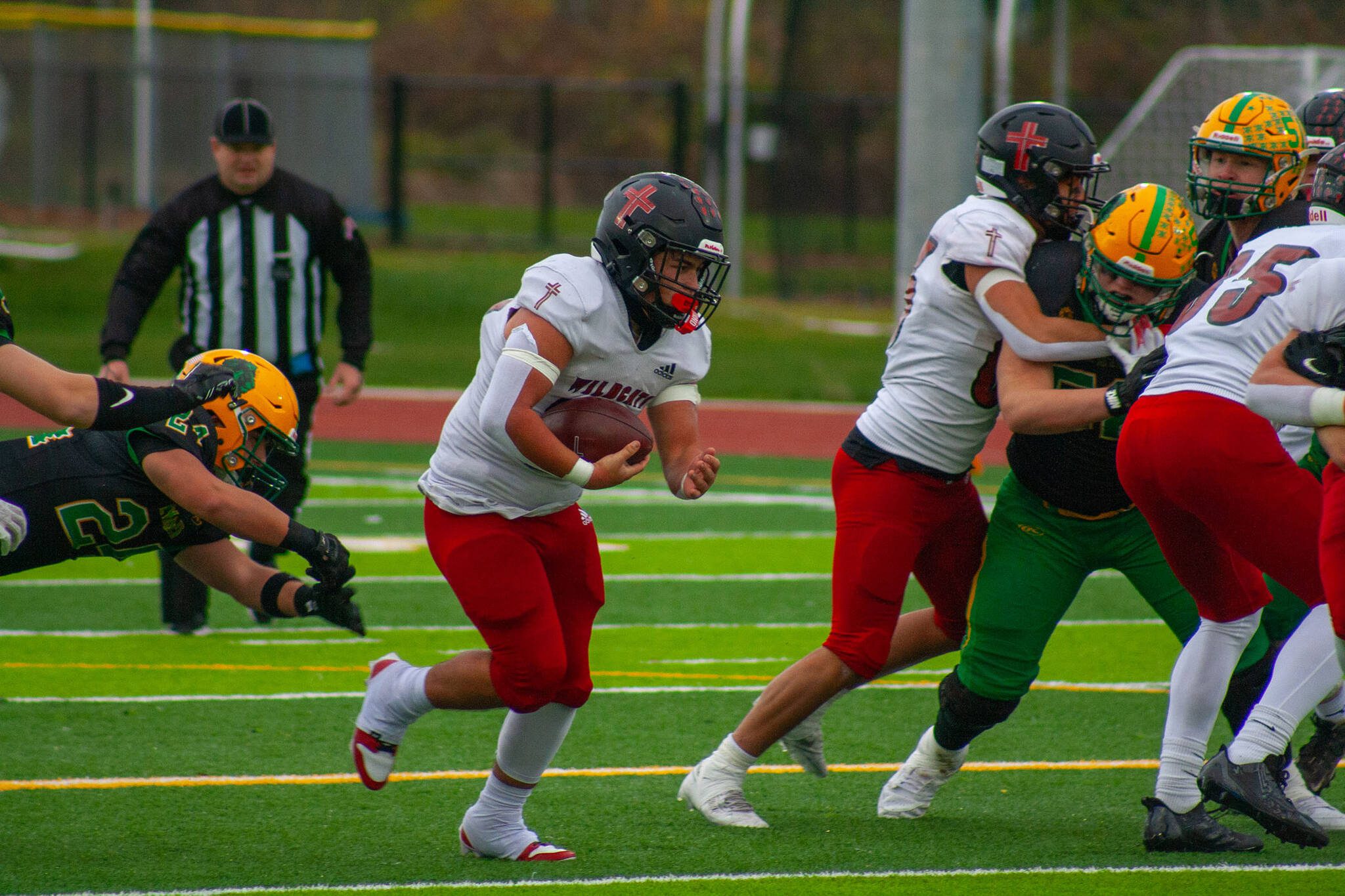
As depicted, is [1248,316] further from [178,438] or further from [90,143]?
[90,143]

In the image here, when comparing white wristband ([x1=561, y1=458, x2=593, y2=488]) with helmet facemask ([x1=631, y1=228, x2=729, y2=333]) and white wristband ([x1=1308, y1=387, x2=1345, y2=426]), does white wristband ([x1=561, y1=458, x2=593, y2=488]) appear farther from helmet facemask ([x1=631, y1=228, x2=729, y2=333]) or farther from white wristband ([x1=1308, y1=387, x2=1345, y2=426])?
white wristband ([x1=1308, y1=387, x2=1345, y2=426])

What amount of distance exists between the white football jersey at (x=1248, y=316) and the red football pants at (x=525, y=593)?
57.5 inches

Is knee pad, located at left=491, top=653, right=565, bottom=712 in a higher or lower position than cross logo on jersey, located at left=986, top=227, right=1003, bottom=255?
→ lower

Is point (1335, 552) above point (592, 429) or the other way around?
the other way around

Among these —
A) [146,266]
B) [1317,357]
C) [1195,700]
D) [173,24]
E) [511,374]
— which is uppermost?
[173,24]

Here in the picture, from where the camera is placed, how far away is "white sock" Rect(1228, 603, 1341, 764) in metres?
3.90

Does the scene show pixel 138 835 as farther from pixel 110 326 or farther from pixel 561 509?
pixel 110 326

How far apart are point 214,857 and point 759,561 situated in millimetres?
4288

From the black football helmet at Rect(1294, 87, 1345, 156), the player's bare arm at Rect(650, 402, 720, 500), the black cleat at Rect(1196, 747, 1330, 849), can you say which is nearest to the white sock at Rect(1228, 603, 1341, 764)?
the black cleat at Rect(1196, 747, 1330, 849)

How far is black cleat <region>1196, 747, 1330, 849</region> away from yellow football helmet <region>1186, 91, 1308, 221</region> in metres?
1.58

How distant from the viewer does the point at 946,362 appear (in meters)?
4.27

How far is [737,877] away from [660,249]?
4.80 ft

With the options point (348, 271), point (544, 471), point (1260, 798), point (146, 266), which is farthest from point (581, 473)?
point (146, 266)

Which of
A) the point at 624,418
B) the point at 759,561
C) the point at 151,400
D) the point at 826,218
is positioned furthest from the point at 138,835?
the point at 826,218
